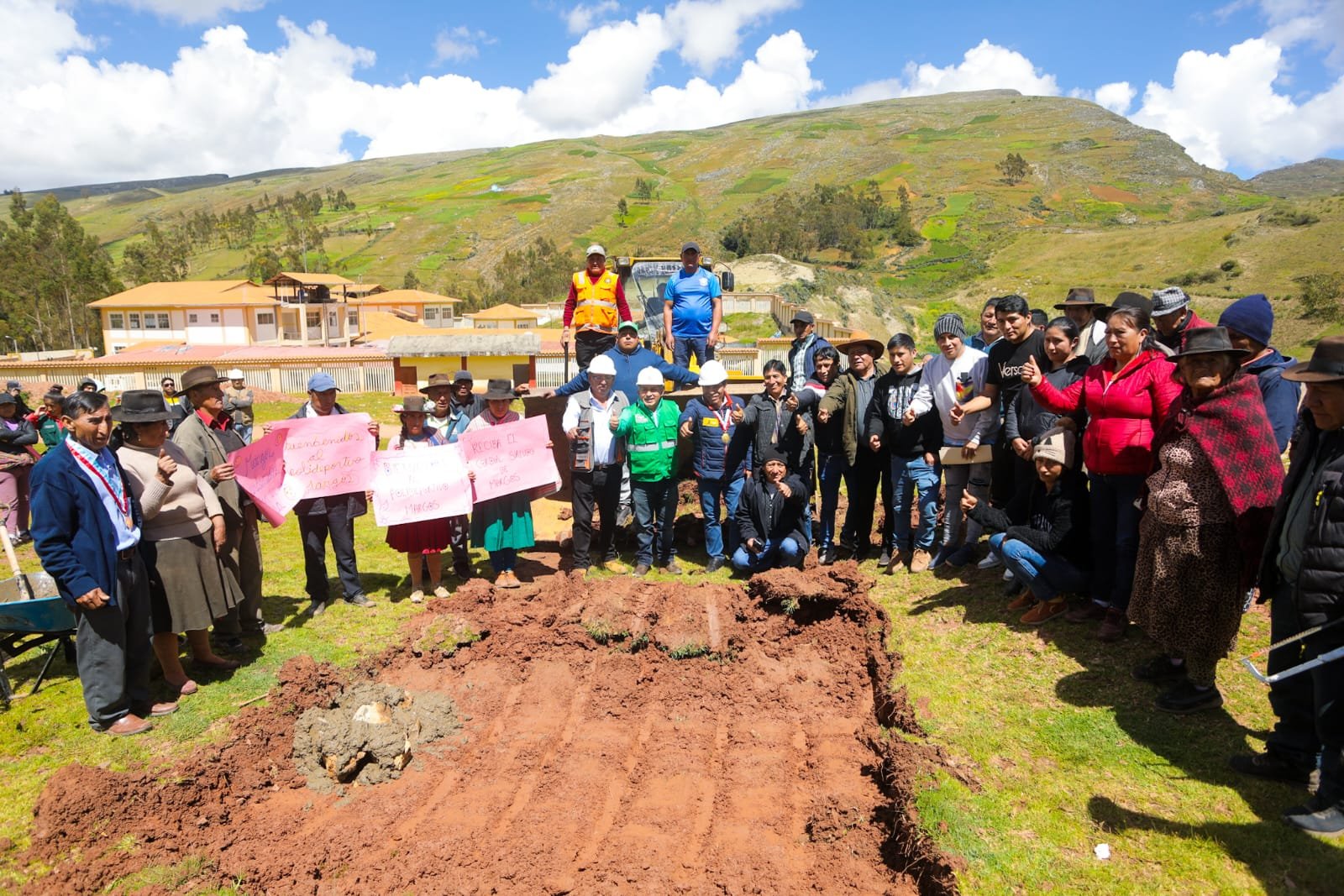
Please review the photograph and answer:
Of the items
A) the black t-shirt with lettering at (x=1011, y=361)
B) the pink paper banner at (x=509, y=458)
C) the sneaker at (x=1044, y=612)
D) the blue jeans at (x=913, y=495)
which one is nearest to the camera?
the sneaker at (x=1044, y=612)

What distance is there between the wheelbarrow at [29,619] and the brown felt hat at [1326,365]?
7644 millimetres

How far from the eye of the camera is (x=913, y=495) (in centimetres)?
755

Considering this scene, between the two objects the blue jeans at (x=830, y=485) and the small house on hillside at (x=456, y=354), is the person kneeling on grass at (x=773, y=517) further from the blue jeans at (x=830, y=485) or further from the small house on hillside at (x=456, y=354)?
the small house on hillside at (x=456, y=354)

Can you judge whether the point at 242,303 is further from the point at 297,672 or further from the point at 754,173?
the point at 754,173

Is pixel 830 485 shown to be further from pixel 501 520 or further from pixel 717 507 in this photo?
pixel 501 520

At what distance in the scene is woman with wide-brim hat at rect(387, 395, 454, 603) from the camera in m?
7.41

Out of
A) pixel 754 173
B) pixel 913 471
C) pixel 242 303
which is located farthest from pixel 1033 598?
pixel 754 173

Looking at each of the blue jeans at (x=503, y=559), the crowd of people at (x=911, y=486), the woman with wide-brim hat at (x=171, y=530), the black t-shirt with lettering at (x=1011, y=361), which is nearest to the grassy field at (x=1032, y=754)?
the crowd of people at (x=911, y=486)

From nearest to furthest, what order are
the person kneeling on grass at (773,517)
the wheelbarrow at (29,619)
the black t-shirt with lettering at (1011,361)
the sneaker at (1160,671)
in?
Answer: the sneaker at (1160,671)
the wheelbarrow at (29,619)
the black t-shirt with lettering at (1011,361)
the person kneeling on grass at (773,517)

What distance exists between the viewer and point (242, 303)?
2173 inches

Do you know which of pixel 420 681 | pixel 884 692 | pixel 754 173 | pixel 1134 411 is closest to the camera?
pixel 1134 411

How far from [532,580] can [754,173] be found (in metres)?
149

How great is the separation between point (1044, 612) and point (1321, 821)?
2476 mm

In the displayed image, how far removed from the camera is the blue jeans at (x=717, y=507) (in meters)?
8.12
